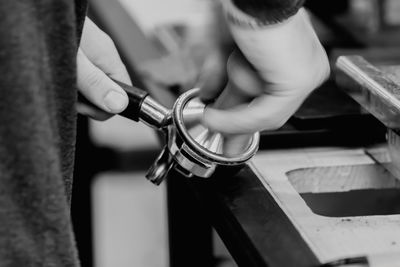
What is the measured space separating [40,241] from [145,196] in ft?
6.51

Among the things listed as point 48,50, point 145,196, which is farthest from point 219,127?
point 145,196

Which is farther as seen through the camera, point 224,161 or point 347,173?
point 347,173

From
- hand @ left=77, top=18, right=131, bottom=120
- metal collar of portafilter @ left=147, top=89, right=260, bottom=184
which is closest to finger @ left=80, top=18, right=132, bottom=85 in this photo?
hand @ left=77, top=18, right=131, bottom=120

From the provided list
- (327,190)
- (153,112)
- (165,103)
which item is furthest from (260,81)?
(165,103)

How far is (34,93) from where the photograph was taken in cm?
56

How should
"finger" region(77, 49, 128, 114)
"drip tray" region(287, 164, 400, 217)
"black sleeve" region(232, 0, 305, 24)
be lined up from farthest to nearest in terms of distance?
"drip tray" region(287, 164, 400, 217), "finger" region(77, 49, 128, 114), "black sleeve" region(232, 0, 305, 24)

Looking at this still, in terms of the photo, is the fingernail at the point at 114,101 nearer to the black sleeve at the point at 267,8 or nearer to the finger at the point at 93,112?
the finger at the point at 93,112

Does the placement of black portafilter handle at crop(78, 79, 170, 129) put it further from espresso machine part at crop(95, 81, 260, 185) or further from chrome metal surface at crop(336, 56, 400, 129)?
chrome metal surface at crop(336, 56, 400, 129)

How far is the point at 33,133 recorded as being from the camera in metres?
0.57

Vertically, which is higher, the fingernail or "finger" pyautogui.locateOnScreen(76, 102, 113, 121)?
the fingernail

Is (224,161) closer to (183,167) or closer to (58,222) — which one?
(183,167)

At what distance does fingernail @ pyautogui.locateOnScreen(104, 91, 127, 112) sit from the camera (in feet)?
2.29

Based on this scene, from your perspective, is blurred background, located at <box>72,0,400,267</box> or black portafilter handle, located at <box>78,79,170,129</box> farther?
blurred background, located at <box>72,0,400,267</box>

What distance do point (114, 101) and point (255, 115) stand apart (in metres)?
0.16
